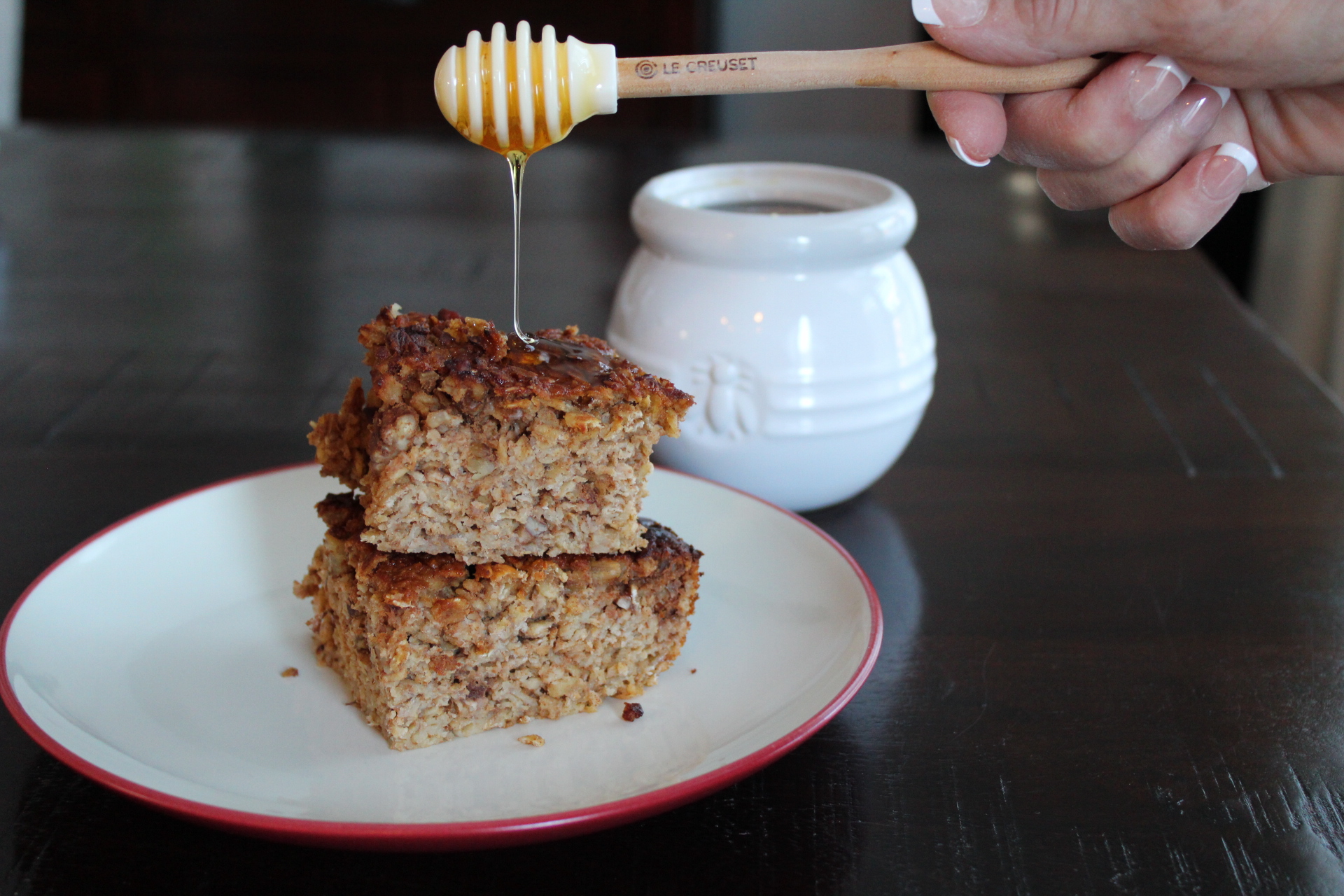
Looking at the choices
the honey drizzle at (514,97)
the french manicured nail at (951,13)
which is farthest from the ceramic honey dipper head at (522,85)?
the french manicured nail at (951,13)

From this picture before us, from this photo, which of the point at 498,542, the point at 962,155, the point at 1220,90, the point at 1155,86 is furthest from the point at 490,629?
the point at 1220,90

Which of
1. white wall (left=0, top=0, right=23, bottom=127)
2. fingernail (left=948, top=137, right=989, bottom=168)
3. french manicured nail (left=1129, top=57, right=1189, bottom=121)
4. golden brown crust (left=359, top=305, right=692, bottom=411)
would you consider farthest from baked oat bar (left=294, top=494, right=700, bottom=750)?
white wall (left=0, top=0, right=23, bottom=127)

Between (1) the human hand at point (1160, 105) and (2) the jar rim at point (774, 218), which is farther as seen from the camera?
(2) the jar rim at point (774, 218)

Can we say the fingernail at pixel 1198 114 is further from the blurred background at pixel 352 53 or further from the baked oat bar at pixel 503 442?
the blurred background at pixel 352 53

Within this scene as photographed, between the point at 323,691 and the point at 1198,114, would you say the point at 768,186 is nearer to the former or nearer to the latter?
the point at 1198,114

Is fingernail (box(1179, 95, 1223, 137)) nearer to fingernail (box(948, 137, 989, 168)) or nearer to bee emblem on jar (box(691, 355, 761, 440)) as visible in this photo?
fingernail (box(948, 137, 989, 168))
